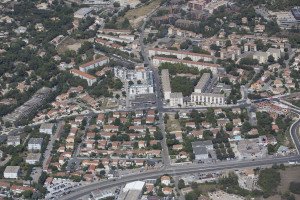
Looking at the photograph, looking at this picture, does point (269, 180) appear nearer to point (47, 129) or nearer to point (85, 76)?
point (47, 129)

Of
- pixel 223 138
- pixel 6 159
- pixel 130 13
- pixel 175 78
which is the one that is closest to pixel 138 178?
pixel 223 138

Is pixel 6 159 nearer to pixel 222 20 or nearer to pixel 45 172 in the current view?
pixel 45 172

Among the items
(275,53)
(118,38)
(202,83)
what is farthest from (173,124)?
(118,38)

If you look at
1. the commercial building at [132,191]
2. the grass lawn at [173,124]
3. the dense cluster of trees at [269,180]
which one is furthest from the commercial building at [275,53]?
the commercial building at [132,191]

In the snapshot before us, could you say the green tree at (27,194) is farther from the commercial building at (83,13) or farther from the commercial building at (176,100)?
the commercial building at (83,13)

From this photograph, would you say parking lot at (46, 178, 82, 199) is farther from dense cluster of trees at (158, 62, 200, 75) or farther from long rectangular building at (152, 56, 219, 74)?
long rectangular building at (152, 56, 219, 74)

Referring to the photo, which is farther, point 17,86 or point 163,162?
point 17,86

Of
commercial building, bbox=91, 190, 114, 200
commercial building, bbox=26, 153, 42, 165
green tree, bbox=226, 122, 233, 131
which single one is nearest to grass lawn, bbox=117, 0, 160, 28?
green tree, bbox=226, 122, 233, 131
